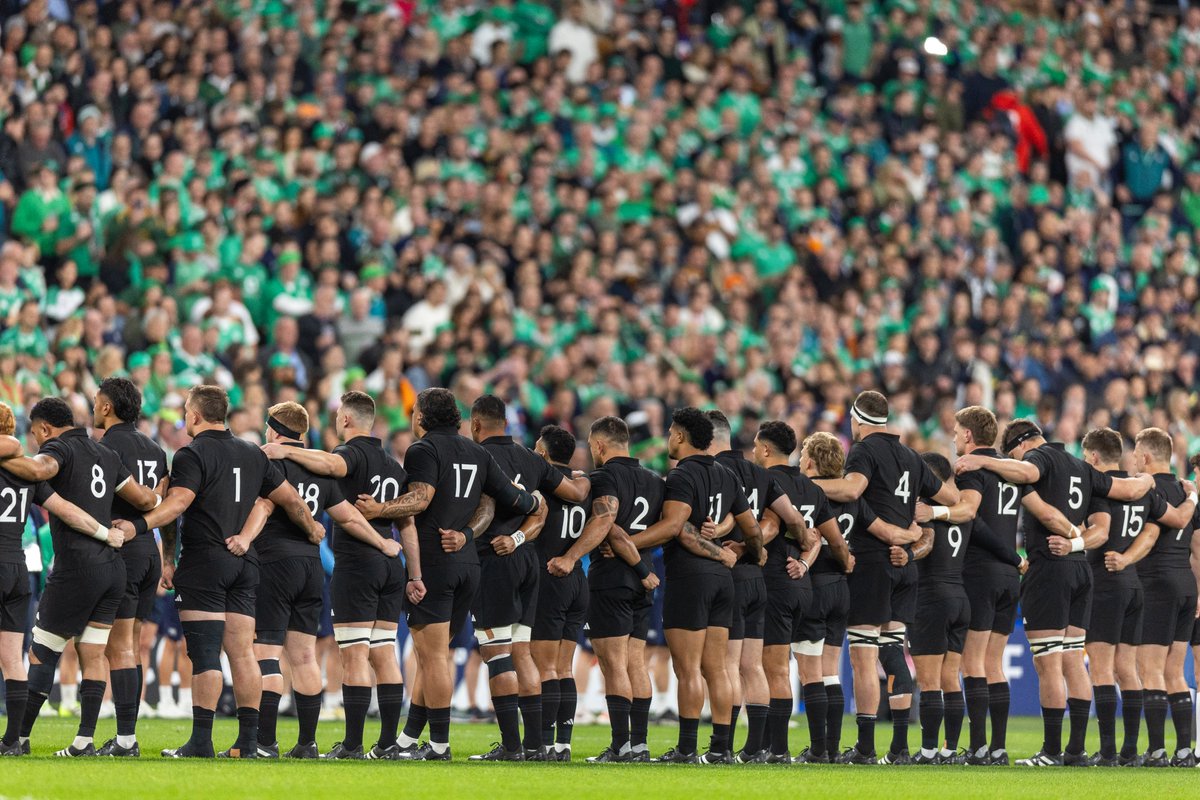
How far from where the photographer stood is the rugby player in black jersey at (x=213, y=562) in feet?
41.5

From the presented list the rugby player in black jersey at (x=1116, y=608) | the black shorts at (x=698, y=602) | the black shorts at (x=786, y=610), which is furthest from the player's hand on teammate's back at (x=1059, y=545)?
the black shorts at (x=698, y=602)

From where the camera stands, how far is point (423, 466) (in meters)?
13.3

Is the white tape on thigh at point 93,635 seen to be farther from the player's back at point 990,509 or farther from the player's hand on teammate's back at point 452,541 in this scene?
the player's back at point 990,509

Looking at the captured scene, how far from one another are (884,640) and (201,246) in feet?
31.4

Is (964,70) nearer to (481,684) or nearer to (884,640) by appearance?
(481,684)

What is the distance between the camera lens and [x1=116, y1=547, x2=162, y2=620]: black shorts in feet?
42.4

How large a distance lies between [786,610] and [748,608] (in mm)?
328

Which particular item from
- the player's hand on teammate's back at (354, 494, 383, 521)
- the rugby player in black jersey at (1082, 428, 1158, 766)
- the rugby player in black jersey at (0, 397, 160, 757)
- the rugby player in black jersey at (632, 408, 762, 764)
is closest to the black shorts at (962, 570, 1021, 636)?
the rugby player in black jersey at (1082, 428, 1158, 766)

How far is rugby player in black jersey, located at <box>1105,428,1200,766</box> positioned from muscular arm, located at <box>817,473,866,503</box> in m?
2.36

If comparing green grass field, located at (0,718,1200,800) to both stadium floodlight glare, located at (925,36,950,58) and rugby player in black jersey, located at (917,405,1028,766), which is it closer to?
rugby player in black jersey, located at (917,405,1028,766)

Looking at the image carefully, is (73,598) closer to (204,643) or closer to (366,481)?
(204,643)

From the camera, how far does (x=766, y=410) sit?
22.5m

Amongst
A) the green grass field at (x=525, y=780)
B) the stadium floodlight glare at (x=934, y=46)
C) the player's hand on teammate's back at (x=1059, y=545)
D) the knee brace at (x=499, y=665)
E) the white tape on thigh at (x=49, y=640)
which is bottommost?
the green grass field at (x=525, y=780)

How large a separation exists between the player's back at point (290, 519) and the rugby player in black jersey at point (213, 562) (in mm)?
239
